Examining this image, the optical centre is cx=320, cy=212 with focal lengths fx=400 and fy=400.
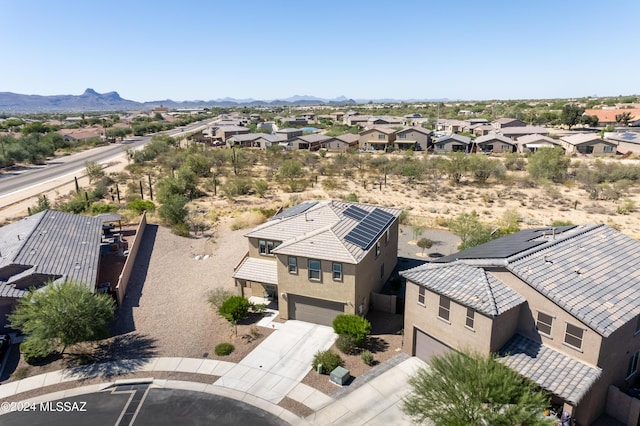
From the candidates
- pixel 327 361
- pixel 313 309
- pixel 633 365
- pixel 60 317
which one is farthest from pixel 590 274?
pixel 60 317

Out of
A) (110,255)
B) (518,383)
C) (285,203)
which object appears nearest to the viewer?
(518,383)

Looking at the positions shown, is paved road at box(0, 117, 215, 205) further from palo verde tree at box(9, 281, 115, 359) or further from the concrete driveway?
the concrete driveway

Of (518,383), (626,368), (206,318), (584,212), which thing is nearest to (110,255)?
(206,318)

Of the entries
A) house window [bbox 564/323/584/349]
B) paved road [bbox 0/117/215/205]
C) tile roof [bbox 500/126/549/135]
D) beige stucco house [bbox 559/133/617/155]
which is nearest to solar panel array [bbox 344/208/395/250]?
house window [bbox 564/323/584/349]

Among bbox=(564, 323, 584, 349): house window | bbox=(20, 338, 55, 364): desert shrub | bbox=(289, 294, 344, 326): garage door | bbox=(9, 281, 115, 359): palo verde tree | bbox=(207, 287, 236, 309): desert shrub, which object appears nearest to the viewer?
bbox=(564, 323, 584, 349): house window

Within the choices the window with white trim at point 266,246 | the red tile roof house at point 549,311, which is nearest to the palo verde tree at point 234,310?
the window with white trim at point 266,246

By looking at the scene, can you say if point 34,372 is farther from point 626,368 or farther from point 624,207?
point 624,207
